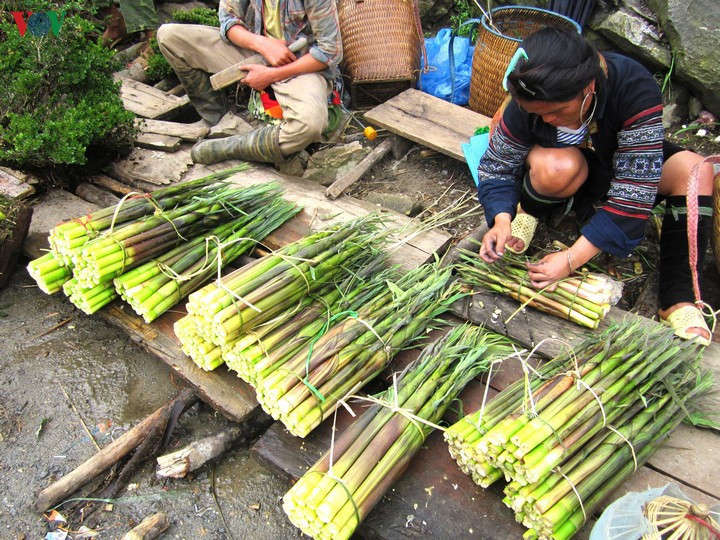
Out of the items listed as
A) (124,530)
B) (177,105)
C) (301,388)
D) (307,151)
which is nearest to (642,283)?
(301,388)

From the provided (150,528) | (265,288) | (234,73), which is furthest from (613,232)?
(234,73)

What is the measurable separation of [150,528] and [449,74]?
4310 millimetres

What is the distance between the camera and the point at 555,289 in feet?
8.77

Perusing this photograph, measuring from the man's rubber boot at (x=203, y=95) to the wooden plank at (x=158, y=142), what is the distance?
0.56m

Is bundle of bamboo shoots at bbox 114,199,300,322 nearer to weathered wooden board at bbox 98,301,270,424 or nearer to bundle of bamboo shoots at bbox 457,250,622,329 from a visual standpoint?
weathered wooden board at bbox 98,301,270,424

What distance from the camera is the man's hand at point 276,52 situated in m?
4.07

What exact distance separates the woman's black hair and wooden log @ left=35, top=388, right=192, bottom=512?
7.00 ft

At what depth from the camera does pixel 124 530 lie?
2.27 m

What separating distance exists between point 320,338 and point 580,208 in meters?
1.82

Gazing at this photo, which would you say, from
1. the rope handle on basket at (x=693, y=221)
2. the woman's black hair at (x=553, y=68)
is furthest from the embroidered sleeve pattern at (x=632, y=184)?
the woman's black hair at (x=553, y=68)

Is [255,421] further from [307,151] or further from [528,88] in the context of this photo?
[307,151]

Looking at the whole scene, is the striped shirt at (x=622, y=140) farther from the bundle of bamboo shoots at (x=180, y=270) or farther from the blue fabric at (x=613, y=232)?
the bundle of bamboo shoots at (x=180, y=270)

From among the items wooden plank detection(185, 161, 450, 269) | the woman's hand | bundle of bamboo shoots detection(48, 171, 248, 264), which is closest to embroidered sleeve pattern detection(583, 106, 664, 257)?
the woman's hand

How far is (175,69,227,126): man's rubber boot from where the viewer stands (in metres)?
4.50
